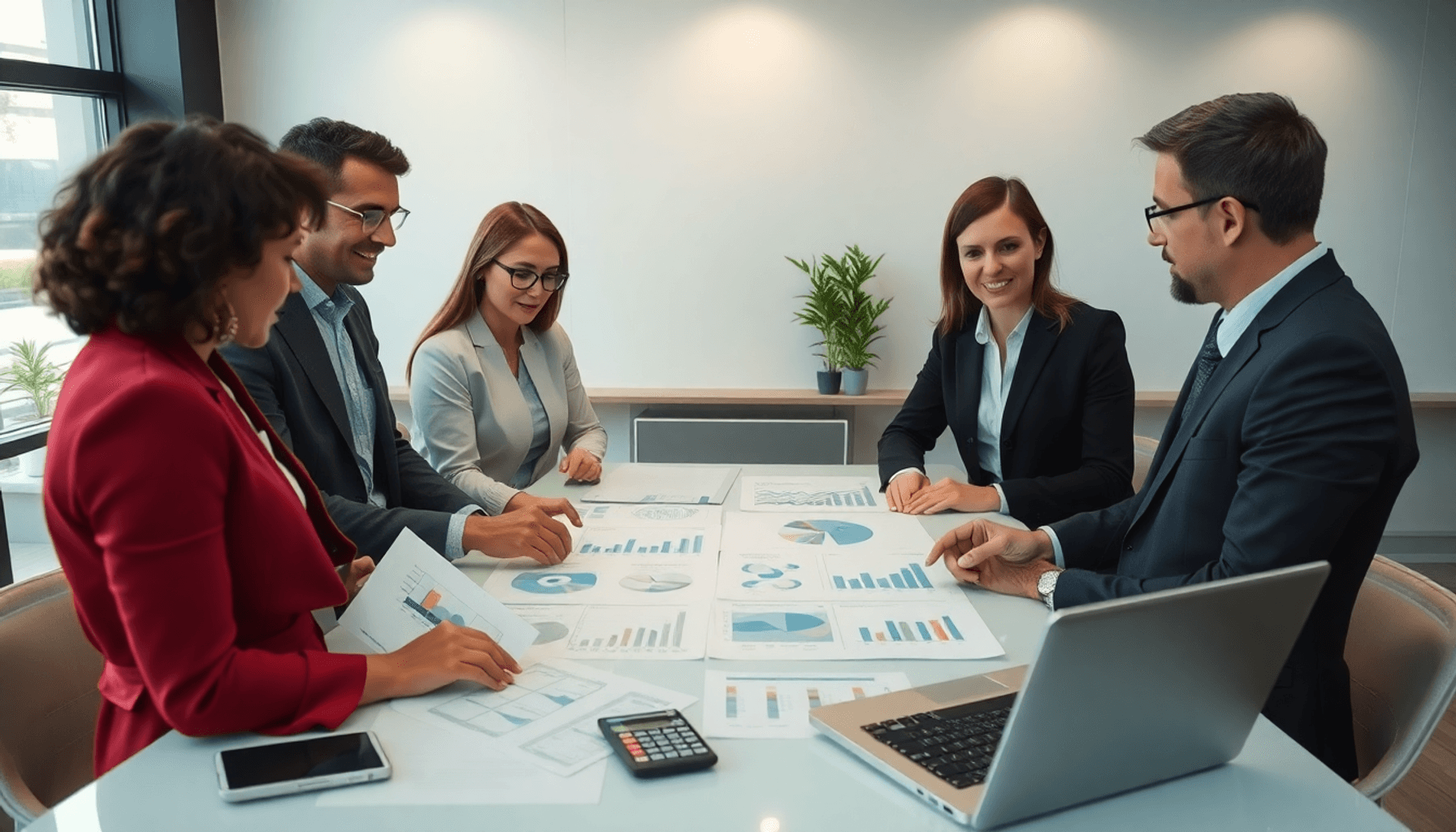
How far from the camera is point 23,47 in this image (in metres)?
3.69

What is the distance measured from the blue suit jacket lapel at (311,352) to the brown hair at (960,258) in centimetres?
164

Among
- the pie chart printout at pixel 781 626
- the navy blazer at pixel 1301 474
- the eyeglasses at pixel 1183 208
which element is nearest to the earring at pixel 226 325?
the pie chart printout at pixel 781 626

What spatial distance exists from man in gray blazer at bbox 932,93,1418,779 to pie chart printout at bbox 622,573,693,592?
1.49ft

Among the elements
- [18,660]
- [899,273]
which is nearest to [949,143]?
[899,273]

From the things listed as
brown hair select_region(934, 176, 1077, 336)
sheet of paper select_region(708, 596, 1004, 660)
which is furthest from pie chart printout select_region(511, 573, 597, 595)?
brown hair select_region(934, 176, 1077, 336)

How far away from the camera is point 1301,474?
5.03 feet

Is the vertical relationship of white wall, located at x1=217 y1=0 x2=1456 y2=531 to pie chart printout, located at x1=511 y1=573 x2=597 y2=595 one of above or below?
above

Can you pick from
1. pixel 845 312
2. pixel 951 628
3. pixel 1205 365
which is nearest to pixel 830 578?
pixel 951 628

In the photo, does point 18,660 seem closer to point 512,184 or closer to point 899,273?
point 512,184

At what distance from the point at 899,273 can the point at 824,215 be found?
44 cm

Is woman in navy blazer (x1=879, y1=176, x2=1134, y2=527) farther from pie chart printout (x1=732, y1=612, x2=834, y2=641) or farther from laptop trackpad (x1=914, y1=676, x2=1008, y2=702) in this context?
laptop trackpad (x1=914, y1=676, x2=1008, y2=702)

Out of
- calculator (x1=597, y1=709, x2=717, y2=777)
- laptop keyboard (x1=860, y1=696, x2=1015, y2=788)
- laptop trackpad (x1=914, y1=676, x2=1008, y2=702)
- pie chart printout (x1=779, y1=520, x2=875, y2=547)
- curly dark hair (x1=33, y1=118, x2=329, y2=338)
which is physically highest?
curly dark hair (x1=33, y1=118, x2=329, y2=338)

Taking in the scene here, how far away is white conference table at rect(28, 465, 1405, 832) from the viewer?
3.45 feet

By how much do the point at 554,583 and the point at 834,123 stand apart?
11.2 ft
